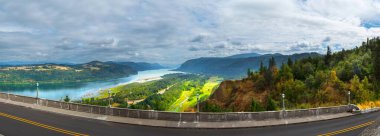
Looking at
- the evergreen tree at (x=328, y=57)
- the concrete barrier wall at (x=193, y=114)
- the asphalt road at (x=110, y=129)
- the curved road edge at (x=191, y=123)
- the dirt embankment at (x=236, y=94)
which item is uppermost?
the evergreen tree at (x=328, y=57)

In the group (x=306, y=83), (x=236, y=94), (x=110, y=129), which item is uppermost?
(x=110, y=129)

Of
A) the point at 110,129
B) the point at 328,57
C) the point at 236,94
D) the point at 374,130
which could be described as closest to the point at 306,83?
the point at 236,94

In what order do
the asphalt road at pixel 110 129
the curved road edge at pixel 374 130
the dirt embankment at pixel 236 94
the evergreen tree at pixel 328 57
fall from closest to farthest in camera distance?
the curved road edge at pixel 374 130 → the asphalt road at pixel 110 129 → the dirt embankment at pixel 236 94 → the evergreen tree at pixel 328 57

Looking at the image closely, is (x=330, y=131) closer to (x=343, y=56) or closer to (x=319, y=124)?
(x=319, y=124)

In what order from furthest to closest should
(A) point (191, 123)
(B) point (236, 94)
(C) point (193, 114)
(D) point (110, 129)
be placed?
(B) point (236, 94) < (C) point (193, 114) < (A) point (191, 123) < (D) point (110, 129)

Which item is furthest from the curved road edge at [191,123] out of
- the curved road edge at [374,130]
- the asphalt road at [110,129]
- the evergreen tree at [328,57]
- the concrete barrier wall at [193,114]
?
the evergreen tree at [328,57]

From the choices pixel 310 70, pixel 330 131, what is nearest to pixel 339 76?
pixel 310 70

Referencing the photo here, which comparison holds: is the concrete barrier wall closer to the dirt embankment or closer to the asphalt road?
the asphalt road

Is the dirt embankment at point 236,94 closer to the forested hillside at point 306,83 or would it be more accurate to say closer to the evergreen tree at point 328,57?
the forested hillside at point 306,83

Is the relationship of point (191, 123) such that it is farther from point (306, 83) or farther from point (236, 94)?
point (236, 94)
